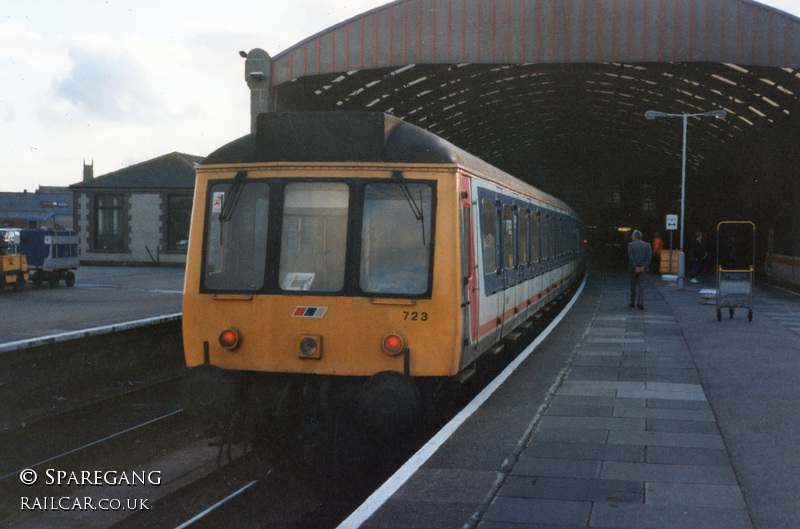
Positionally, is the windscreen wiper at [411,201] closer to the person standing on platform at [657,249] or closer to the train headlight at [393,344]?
the train headlight at [393,344]

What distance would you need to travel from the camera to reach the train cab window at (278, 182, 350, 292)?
668cm

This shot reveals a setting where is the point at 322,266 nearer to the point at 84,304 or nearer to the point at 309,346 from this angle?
the point at 309,346

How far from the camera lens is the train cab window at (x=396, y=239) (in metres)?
6.61

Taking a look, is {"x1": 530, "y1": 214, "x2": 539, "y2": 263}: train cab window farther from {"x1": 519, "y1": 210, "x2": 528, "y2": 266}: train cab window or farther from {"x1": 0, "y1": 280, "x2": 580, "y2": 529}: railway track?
{"x1": 0, "y1": 280, "x2": 580, "y2": 529}: railway track

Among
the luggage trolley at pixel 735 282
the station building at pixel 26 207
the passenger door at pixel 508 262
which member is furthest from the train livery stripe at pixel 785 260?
the station building at pixel 26 207

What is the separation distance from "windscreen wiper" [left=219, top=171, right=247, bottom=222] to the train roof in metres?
0.15

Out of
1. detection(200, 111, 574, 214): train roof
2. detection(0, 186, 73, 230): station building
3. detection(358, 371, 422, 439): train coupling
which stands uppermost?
detection(0, 186, 73, 230): station building

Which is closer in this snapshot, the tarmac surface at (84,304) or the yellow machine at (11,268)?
the tarmac surface at (84,304)

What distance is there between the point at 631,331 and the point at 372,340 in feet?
28.2

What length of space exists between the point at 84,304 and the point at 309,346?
14.0m

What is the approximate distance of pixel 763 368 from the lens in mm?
9953

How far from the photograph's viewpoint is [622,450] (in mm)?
6199

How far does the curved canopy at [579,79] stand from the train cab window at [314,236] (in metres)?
13.6

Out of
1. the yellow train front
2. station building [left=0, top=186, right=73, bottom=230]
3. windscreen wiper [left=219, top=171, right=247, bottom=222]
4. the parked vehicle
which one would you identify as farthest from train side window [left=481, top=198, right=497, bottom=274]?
station building [left=0, top=186, right=73, bottom=230]
